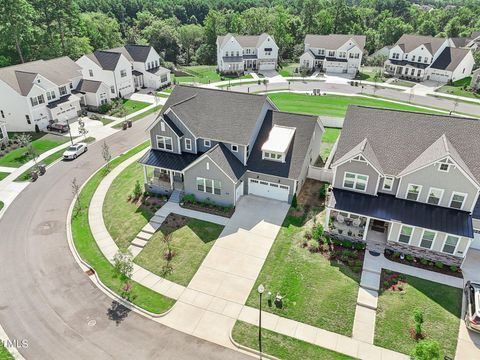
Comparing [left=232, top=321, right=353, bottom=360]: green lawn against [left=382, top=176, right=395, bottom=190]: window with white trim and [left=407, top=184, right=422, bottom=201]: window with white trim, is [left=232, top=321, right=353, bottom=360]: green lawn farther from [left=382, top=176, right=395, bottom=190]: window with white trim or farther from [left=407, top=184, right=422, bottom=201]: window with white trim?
[left=382, top=176, right=395, bottom=190]: window with white trim

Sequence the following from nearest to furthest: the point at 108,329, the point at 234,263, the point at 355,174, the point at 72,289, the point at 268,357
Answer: the point at 268,357 → the point at 108,329 → the point at 72,289 → the point at 234,263 → the point at 355,174

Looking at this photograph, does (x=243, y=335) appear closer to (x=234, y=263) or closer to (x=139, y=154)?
(x=234, y=263)

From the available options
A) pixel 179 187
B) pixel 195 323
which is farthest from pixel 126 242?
pixel 195 323

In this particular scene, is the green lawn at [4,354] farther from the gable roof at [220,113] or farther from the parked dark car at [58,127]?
the parked dark car at [58,127]

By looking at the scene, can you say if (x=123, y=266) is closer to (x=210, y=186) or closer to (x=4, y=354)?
(x=4, y=354)

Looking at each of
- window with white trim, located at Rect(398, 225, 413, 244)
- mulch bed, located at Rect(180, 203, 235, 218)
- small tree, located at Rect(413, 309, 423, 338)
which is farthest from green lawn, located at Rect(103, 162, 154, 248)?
small tree, located at Rect(413, 309, 423, 338)

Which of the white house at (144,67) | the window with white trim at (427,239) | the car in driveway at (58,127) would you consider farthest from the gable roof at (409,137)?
the white house at (144,67)
